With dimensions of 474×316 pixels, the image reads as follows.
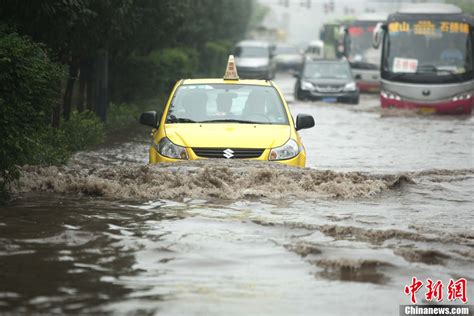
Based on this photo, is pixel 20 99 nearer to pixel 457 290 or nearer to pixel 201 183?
pixel 201 183

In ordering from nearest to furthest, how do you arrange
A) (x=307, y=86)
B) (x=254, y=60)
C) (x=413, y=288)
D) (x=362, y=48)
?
(x=413, y=288), (x=307, y=86), (x=362, y=48), (x=254, y=60)

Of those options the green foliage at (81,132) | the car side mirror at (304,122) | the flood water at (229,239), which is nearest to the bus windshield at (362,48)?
the green foliage at (81,132)

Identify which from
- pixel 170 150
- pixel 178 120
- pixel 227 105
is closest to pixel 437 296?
pixel 170 150

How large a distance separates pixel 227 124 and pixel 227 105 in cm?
63

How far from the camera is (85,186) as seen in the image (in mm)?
12375

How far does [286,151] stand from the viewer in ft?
42.5

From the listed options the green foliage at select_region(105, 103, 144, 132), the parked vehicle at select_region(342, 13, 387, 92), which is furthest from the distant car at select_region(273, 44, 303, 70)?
the green foliage at select_region(105, 103, 144, 132)

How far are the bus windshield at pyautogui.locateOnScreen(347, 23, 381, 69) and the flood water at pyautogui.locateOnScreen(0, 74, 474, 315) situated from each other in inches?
1096

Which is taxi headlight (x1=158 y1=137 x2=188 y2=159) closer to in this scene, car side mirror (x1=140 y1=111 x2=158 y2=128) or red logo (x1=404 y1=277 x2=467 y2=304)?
car side mirror (x1=140 y1=111 x2=158 y2=128)

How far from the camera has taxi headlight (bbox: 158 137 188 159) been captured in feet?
42.2

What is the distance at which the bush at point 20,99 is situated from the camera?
10578mm

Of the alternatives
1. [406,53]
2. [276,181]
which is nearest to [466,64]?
[406,53]

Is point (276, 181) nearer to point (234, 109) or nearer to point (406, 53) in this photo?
point (234, 109)

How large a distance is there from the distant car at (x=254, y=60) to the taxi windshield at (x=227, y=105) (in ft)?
117
